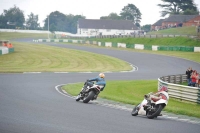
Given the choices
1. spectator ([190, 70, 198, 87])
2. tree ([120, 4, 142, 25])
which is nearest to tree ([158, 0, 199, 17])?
tree ([120, 4, 142, 25])

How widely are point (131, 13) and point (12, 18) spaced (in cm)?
7613

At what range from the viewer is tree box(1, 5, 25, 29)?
403 ft

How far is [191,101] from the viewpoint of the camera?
20.8 meters

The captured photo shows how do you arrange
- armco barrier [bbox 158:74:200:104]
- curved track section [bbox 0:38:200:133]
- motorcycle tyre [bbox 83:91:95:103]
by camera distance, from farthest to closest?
armco barrier [bbox 158:74:200:104] < motorcycle tyre [bbox 83:91:95:103] < curved track section [bbox 0:38:200:133]

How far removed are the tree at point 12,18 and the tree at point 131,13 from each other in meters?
66.2

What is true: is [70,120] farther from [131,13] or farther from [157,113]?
[131,13]

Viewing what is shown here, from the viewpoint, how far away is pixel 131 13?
190 metres

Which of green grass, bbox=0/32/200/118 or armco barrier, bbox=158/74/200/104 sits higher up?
armco barrier, bbox=158/74/200/104

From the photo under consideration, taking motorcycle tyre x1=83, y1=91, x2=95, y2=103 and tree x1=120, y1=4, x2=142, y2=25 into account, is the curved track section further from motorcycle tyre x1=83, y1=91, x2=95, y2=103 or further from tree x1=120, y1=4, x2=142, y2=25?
tree x1=120, y1=4, x2=142, y2=25

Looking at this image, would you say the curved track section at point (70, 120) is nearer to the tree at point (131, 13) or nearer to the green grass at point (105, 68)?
the green grass at point (105, 68)

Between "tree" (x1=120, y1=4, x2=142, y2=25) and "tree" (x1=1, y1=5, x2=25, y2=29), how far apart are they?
66196 millimetres

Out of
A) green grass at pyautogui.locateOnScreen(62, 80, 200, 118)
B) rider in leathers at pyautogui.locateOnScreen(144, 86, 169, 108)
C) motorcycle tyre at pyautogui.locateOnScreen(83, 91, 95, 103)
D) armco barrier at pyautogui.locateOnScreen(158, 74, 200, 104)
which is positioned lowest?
green grass at pyautogui.locateOnScreen(62, 80, 200, 118)

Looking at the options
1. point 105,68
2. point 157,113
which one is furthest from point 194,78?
point 105,68

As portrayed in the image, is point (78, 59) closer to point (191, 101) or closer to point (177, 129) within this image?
point (191, 101)
